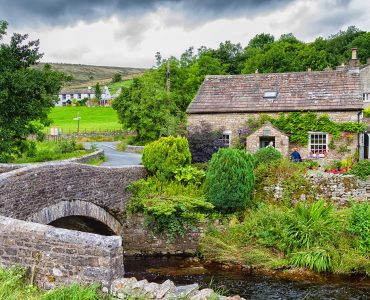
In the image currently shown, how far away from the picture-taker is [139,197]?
16.9 meters

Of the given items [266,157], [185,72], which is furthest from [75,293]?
[185,72]

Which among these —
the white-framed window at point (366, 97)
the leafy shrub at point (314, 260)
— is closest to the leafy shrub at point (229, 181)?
the leafy shrub at point (314, 260)

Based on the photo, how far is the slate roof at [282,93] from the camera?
81.4 ft

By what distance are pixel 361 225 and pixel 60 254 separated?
1128 centimetres

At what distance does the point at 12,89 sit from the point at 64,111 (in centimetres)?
7246

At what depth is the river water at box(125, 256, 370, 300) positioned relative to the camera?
12.6 meters

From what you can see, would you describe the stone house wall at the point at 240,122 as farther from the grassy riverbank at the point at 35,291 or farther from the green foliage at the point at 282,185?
the grassy riverbank at the point at 35,291

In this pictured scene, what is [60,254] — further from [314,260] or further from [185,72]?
[185,72]

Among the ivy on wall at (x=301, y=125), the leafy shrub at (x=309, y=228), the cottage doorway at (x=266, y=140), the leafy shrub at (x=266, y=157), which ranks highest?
the ivy on wall at (x=301, y=125)

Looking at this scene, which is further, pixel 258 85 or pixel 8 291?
pixel 258 85

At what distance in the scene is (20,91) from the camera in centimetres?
1862

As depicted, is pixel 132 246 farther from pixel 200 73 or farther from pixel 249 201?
pixel 200 73

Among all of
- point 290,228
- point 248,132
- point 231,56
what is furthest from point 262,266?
point 231,56

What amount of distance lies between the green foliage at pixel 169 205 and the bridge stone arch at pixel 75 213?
3.60 feet
